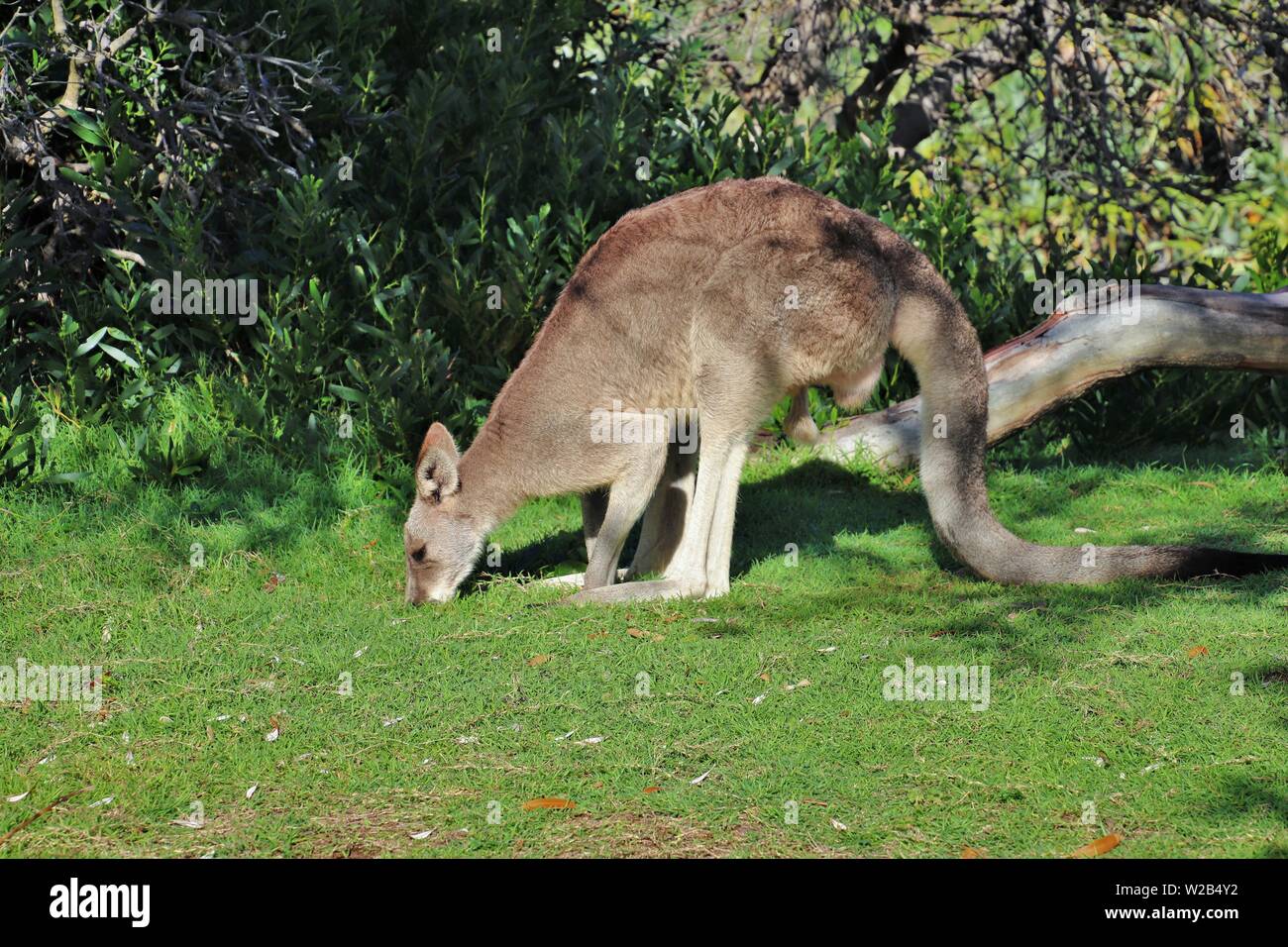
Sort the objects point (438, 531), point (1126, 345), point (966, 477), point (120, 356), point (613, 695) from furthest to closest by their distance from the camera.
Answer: point (120, 356), point (1126, 345), point (438, 531), point (966, 477), point (613, 695)

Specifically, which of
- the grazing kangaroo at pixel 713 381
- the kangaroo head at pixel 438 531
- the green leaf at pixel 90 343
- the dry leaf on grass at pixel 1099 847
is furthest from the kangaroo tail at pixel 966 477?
the green leaf at pixel 90 343

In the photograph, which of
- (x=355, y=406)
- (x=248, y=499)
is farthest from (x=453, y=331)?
(x=248, y=499)

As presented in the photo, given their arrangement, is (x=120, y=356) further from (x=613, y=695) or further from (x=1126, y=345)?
(x=1126, y=345)

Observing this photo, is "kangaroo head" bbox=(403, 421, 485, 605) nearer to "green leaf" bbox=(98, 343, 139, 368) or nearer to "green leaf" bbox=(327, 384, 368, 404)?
"green leaf" bbox=(327, 384, 368, 404)

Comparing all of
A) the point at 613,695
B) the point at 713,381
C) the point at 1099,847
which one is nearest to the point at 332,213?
the point at 713,381

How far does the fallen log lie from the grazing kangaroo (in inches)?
31.3

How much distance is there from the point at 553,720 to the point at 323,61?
580cm

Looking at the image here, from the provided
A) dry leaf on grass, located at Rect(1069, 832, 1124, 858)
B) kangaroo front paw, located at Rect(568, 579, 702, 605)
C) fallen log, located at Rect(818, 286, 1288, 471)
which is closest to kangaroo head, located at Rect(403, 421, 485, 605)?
kangaroo front paw, located at Rect(568, 579, 702, 605)

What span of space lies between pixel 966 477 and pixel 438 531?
2.72m

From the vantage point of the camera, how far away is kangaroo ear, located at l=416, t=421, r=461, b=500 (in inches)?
290

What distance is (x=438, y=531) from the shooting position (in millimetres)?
7352

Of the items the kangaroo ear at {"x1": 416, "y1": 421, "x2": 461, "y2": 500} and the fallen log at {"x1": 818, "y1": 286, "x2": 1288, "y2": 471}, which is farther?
the fallen log at {"x1": 818, "y1": 286, "x2": 1288, "y2": 471}

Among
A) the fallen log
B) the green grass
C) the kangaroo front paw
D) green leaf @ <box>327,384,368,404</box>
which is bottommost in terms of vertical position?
the green grass

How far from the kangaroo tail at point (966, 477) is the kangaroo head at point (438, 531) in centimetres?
240
